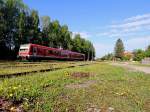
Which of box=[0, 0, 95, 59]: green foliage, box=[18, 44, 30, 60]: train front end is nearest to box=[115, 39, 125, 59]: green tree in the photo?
box=[0, 0, 95, 59]: green foliage

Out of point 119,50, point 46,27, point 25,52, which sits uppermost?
point 46,27

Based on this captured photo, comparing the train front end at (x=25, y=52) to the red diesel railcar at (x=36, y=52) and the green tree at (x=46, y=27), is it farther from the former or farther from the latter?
the green tree at (x=46, y=27)

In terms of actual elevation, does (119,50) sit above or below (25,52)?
above

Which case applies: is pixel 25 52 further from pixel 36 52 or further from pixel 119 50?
pixel 119 50

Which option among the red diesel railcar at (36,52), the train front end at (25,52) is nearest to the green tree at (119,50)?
the red diesel railcar at (36,52)

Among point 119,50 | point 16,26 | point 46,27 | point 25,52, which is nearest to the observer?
point 25,52

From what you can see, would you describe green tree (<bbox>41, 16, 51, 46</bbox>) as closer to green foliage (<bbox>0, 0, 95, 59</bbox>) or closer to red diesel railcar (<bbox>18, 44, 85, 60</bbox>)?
green foliage (<bbox>0, 0, 95, 59</bbox>)

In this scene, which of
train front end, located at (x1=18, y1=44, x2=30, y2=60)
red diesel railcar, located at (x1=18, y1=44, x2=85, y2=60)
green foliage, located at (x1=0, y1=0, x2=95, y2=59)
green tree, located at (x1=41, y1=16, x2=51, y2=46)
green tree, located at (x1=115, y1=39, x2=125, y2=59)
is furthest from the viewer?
green tree, located at (x1=115, y1=39, x2=125, y2=59)

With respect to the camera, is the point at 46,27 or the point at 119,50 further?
the point at 119,50

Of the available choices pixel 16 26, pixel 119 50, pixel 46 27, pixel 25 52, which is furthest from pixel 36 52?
pixel 119 50

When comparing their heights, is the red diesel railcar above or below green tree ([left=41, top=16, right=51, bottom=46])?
below

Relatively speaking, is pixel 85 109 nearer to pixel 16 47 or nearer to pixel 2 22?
pixel 2 22

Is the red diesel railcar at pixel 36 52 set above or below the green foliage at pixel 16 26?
below

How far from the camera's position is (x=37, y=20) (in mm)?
67062
